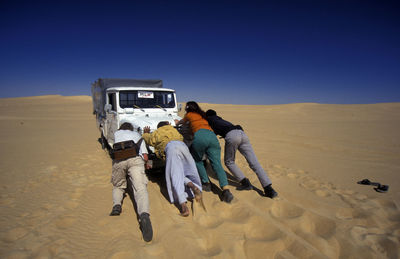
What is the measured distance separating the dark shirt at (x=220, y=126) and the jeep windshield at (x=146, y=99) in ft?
9.16

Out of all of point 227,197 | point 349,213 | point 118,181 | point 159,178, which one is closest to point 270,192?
point 227,197

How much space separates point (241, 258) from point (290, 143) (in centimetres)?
779

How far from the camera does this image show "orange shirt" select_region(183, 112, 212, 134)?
433cm

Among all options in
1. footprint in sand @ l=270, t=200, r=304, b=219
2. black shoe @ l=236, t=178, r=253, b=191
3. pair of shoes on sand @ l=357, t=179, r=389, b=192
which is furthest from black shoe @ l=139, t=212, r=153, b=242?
pair of shoes on sand @ l=357, t=179, r=389, b=192

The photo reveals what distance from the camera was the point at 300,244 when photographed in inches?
101

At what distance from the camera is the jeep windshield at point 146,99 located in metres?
6.17

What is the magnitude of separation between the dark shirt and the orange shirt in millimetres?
133

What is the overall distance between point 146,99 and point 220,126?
3.35m

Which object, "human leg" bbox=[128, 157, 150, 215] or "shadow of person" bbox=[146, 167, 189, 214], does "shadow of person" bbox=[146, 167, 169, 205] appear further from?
"human leg" bbox=[128, 157, 150, 215]

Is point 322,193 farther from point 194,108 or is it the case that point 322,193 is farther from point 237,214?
point 194,108

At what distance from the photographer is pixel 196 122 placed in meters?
4.38

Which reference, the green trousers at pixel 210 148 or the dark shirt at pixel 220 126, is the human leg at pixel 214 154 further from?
the dark shirt at pixel 220 126

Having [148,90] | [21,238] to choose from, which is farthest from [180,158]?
[148,90]

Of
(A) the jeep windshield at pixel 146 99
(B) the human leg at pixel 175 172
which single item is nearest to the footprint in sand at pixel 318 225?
(B) the human leg at pixel 175 172
